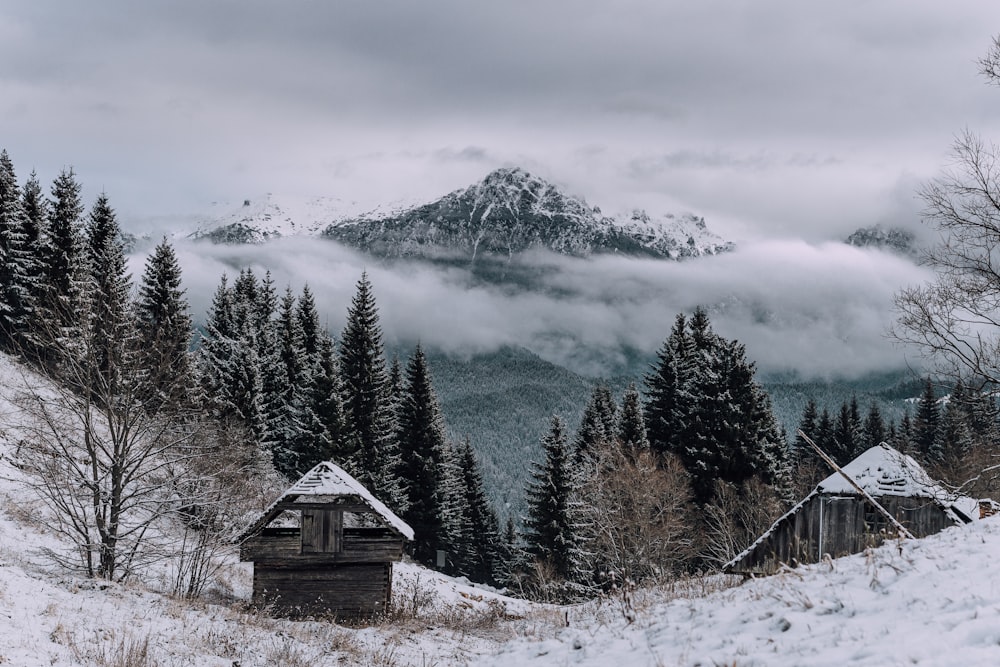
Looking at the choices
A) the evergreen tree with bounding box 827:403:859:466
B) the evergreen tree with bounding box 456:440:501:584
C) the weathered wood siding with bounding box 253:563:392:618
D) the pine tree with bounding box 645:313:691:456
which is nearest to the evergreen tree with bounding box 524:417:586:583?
the pine tree with bounding box 645:313:691:456

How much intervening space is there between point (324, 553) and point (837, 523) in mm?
18836

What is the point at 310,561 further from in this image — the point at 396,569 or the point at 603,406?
the point at 603,406

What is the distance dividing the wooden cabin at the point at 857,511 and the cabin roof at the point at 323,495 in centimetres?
1275

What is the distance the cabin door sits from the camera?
27016 millimetres

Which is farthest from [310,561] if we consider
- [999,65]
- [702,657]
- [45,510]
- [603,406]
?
[603,406]

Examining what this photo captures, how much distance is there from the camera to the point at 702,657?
8.27 m

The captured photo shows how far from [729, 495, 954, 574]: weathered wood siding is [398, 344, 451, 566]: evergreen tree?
2693 centimetres

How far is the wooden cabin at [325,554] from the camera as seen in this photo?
26438mm

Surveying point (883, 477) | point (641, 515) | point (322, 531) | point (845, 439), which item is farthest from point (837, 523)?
point (845, 439)

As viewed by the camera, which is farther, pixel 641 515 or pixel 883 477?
pixel 641 515

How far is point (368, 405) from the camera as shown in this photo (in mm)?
48094

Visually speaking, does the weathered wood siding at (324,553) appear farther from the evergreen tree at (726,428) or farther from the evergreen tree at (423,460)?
the evergreen tree at (423,460)

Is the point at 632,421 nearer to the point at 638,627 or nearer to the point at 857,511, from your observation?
the point at 857,511

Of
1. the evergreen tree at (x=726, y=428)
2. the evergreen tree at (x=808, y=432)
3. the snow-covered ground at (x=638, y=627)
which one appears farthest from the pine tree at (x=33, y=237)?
the evergreen tree at (x=808, y=432)
